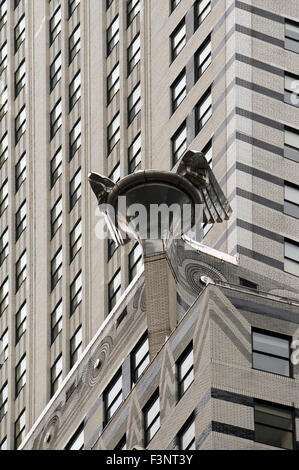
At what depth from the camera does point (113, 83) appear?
91.0m

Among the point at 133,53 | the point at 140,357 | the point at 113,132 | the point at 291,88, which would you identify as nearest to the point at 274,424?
the point at 140,357

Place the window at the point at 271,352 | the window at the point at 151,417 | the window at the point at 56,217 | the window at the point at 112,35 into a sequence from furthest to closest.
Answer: the window at the point at 56,217 → the window at the point at 112,35 → the window at the point at 151,417 → the window at the point at 271,352

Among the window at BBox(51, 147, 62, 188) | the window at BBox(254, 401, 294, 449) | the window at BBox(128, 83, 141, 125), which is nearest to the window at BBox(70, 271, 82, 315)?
the window at BBox(128, 83, 141, 125)

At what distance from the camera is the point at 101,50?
305ft

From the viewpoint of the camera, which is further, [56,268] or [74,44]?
[74,44]

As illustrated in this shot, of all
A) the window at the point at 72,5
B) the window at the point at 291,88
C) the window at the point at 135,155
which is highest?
the window at the point at 72,5

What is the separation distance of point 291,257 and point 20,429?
2090cm

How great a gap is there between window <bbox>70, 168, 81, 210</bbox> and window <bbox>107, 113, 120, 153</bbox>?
274 cm

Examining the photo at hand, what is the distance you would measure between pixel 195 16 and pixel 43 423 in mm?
14836

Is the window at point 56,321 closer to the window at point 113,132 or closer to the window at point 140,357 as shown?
the window at point 113,132

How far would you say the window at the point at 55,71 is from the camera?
321 ft

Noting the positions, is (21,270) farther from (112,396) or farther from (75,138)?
(112,396)

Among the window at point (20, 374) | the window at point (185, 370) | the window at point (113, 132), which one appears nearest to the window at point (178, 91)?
the window at point (113, 132)

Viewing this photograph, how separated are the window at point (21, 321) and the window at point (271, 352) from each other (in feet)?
93.4
